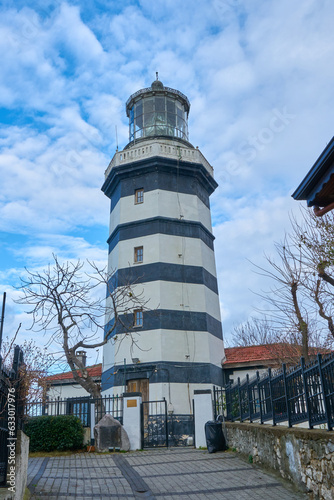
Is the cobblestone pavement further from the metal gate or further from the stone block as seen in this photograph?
the metal gate

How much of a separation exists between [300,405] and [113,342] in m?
15.7

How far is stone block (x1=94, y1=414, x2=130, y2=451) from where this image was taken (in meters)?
16.0

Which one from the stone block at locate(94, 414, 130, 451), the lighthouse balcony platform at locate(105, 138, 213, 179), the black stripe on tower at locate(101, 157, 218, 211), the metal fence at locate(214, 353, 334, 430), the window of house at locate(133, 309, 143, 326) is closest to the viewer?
the metal fence at locate(214, 353, 334, 430)

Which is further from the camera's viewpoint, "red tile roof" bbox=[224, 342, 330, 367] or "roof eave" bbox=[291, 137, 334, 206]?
"red tile roof" bbox=[224, 342, 330, 367]

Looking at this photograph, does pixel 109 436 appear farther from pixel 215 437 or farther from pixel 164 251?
pixel 164 251

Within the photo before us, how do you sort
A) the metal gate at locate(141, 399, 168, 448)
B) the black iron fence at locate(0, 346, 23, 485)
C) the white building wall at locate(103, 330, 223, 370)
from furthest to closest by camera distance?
the white building wall at locate(103, 330, 223, 370)
the metal gate at locate(141, 399, 168, 448)
the black iron fence at locate(0, 346, 23, 485)

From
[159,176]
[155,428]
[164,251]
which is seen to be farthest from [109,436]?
[159,176]

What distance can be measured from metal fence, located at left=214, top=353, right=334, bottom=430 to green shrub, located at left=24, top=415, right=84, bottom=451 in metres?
6.10

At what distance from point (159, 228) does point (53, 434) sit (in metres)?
11.5

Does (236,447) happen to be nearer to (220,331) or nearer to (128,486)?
(128,486)

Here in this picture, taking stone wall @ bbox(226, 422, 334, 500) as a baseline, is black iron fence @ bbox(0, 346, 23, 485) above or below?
above

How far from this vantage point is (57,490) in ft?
29.6

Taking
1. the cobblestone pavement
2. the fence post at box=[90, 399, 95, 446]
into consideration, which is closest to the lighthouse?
the fence post at box=[90, 399, 95, 446]

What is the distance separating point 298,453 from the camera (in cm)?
817
